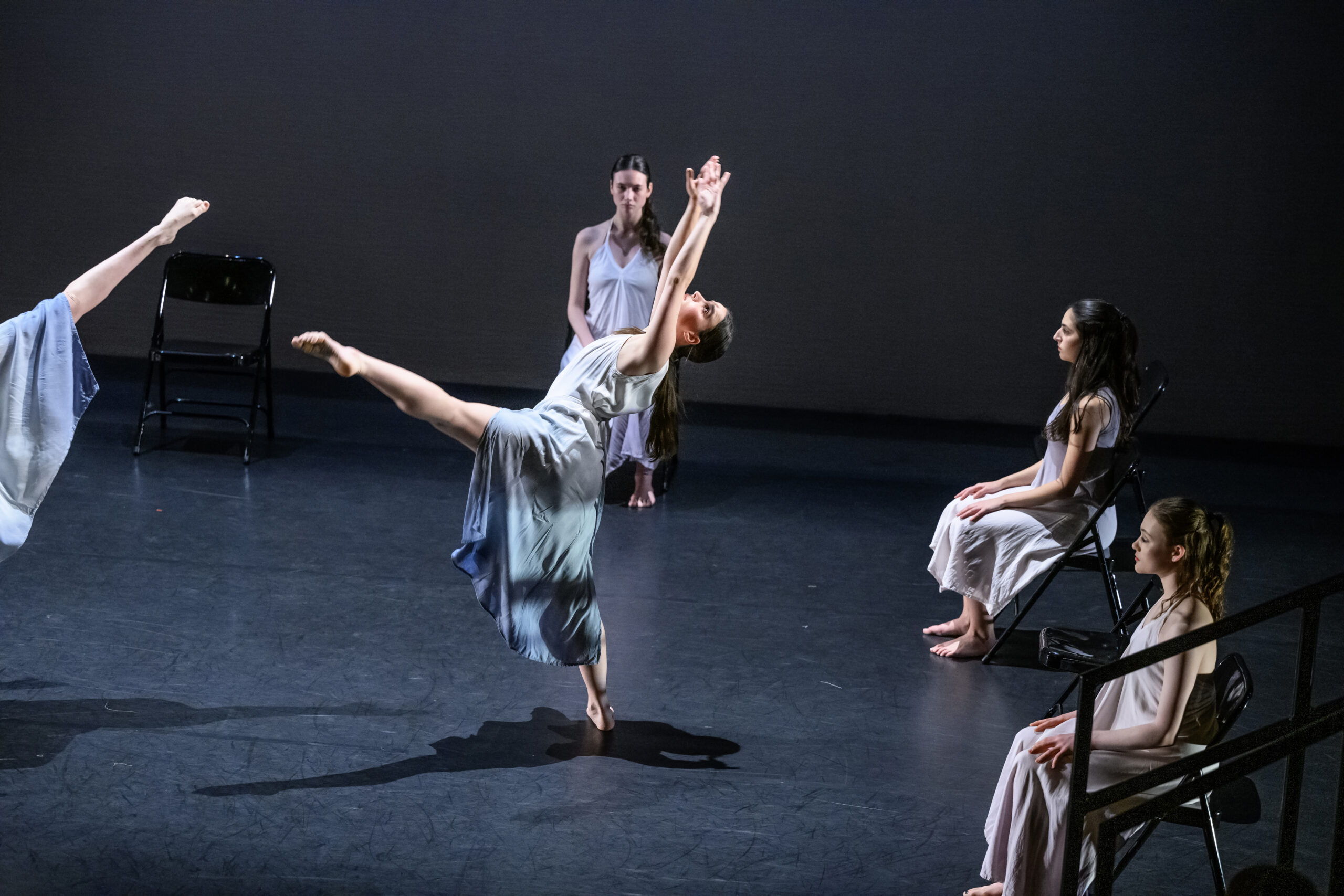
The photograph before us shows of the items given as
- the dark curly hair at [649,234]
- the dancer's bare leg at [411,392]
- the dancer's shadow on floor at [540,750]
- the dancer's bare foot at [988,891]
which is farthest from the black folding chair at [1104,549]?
the dark curly hair at [649,234]

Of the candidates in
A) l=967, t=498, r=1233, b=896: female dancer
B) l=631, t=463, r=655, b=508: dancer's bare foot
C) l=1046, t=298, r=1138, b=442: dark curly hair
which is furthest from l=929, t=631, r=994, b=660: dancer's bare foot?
l=631, t=463, r=655, b=508: dancer's bare foot

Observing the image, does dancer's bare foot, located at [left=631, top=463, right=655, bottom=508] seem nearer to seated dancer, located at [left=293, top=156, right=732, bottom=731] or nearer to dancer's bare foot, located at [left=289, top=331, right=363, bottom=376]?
seated dancer, located at [left=293, top=156, right=732, bottom=731]

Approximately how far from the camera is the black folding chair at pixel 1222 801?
2.35m

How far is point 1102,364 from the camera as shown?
3.81 meters

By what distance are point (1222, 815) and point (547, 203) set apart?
5.79m

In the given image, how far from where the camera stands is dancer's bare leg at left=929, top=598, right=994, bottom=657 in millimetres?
4102

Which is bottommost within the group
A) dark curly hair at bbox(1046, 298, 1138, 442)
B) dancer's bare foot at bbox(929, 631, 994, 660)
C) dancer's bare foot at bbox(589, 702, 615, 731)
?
dancer's bare foot at bbox(589, 702, 615, 731)

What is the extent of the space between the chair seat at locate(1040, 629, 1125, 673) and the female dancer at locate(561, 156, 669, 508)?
2.44m

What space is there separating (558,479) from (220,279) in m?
3.90

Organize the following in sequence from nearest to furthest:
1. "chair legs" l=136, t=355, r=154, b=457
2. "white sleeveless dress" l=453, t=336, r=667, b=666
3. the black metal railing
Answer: the black metal railing
"white sleeveless dress" l=453, t=336, r=667, b=666
"chair legs" l=136, t=355, r=154, b=457

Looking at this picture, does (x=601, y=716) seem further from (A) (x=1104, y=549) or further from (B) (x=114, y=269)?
(B) (x=114, y=269)

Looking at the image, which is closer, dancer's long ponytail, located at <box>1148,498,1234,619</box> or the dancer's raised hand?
dancer's long ponytail, located at <box>1148,498,1234,619</box>

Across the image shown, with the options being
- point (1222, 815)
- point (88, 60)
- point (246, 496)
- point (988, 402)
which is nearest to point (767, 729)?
point (1222, 815)

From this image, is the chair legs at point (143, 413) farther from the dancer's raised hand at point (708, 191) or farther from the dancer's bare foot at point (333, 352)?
the dancer's raised hand at point (708, 191)
